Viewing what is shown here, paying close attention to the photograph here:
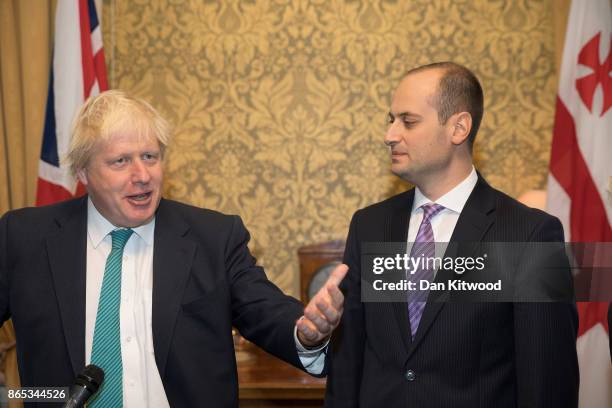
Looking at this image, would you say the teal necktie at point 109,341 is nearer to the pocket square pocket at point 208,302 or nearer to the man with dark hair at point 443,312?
the pocket square pocket at point 208,302

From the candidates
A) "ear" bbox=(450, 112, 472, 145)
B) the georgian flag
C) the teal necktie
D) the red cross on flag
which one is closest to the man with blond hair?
the teal necktie

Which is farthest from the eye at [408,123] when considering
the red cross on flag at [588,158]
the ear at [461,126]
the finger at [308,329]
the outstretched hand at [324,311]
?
the red cross on flag at [588,158]

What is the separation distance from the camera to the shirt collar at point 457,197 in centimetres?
A: 231

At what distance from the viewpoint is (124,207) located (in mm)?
2275

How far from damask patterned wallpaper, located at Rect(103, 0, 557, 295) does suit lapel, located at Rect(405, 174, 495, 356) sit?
82.6 inches

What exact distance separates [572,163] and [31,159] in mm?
2782

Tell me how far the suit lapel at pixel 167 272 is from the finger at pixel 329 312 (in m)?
0.51

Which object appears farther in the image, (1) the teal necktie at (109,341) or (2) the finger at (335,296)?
(1) the teal necktie at (109,341)

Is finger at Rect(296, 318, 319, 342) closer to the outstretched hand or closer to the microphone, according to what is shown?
the outstretched hand

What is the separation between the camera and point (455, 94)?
2408 mm

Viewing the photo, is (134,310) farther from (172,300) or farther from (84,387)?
(84,387)

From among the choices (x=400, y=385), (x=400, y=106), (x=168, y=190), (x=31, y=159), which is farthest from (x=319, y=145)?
(x=400, y=385)

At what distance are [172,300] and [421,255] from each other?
0.79 m

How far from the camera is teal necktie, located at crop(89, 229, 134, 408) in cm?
212
